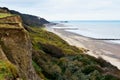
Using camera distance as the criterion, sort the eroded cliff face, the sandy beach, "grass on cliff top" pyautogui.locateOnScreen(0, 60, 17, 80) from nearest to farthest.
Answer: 1. "grass on cliff top" pyautogui.locateOnScreen(0, 60, 17, 80)
2. the eroded cliff face
3. the sandy beach

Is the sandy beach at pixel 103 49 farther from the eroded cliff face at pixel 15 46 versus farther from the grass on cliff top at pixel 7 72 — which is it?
the grass on cliff top at pixel 7 72

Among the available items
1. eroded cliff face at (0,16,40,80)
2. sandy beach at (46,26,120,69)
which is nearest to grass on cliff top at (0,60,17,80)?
eroded cliff face at (0,16,40,80)

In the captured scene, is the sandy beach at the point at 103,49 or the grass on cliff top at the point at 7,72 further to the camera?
the sandy beach at the point at 103,49

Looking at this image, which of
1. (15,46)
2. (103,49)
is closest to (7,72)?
(15,46)

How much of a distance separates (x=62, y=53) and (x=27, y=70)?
74.0 feet

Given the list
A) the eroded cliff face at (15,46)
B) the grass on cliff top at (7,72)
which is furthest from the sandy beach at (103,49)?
the grass on cliff top at (7,72)

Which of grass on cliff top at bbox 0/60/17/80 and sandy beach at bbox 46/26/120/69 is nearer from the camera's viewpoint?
grass on cliff top at bbox 0/60/17/80

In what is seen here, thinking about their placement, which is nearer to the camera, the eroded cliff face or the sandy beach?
the eroded cliff face

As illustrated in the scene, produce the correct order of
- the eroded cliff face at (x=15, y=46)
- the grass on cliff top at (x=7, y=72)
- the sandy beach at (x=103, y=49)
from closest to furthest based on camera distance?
the grass on cliff top at (x=7, y=72) < the eroded cliff face at (x=15, y=46) < the sandy beach at (x=103, y=49)

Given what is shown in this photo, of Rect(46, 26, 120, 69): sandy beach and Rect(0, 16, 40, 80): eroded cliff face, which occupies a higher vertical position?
Rect(0, 16, 40, 80): eroded cliff face

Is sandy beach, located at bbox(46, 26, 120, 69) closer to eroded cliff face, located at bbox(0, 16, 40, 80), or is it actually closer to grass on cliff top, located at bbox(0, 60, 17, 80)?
eroded cliff face, located at bbox(0, 16, 40, 80)

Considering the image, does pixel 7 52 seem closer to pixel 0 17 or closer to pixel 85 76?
pixel 0 17

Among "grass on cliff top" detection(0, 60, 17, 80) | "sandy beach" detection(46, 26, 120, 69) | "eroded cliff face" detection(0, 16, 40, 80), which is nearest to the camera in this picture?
"grass on cliff top" detection(0, 60, 17, 80)

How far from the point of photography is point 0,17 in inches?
843
